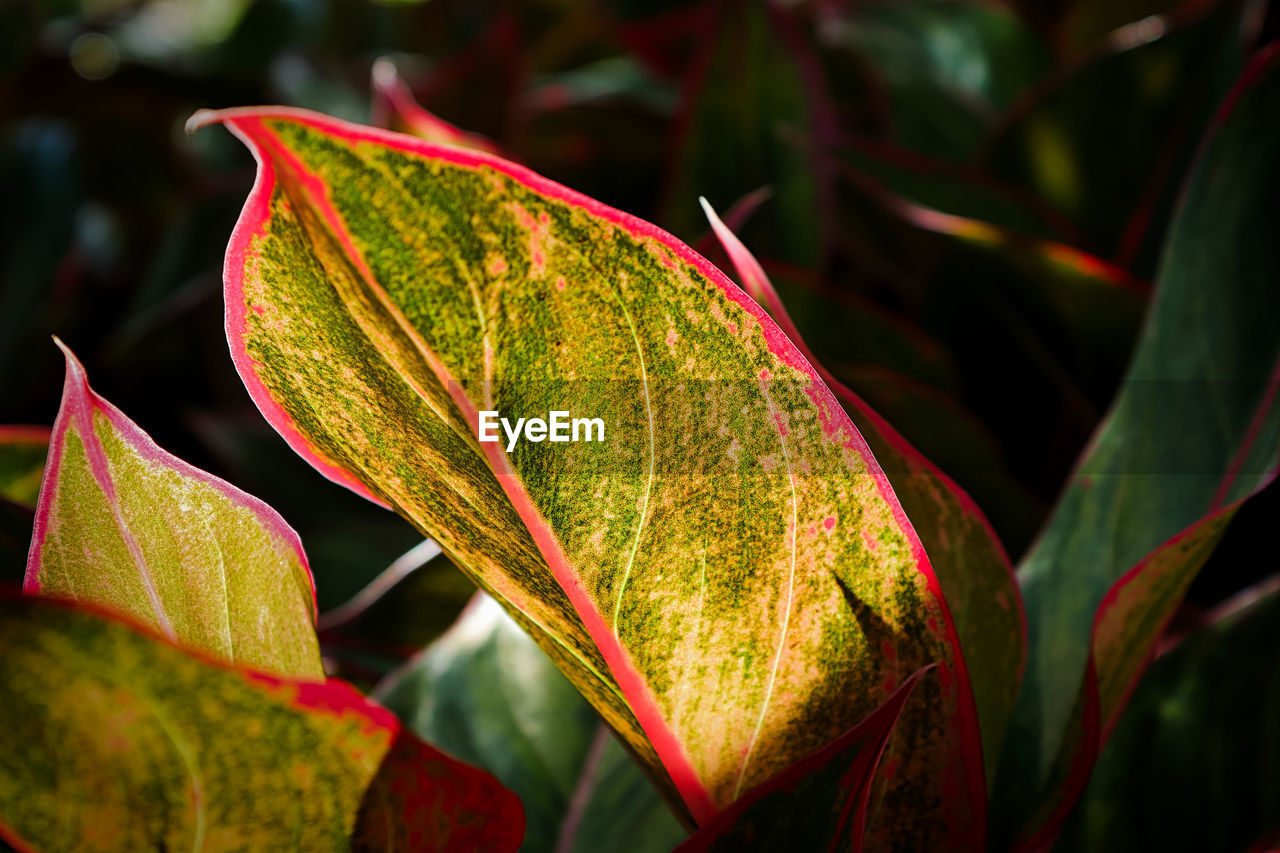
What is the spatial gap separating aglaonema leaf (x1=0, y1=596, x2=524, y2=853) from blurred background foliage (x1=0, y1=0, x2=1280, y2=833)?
0.17 m

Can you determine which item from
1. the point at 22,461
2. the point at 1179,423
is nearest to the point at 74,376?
the point at 22,461

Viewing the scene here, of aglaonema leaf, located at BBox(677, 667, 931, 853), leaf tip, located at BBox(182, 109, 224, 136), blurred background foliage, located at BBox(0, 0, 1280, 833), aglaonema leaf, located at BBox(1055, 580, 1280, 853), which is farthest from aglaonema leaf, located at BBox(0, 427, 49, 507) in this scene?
aglaonema leaf, located at BBox(1055, 580, 1280, 853)

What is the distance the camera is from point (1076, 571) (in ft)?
1.41

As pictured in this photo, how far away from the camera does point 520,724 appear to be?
0.48m

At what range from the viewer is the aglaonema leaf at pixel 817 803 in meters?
0.26

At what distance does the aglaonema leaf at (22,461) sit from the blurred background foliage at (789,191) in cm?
9

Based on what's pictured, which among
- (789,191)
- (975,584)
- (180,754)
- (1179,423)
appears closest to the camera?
(180,754)

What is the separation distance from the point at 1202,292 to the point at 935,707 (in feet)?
0.91

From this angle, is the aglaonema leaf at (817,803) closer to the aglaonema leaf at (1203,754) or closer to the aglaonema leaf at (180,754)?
the aglaonema leaf at (180,754)

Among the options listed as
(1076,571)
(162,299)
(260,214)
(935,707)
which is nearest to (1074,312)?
(1076,571)

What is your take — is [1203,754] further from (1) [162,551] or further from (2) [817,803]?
(1) [162,551]

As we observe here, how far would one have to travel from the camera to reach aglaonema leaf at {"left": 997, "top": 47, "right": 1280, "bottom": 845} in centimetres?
39

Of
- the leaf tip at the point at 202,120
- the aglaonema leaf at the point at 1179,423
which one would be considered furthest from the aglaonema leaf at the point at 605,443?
the aglaonema leaf at the point at 1179,423

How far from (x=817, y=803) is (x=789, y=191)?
17.9 inches
